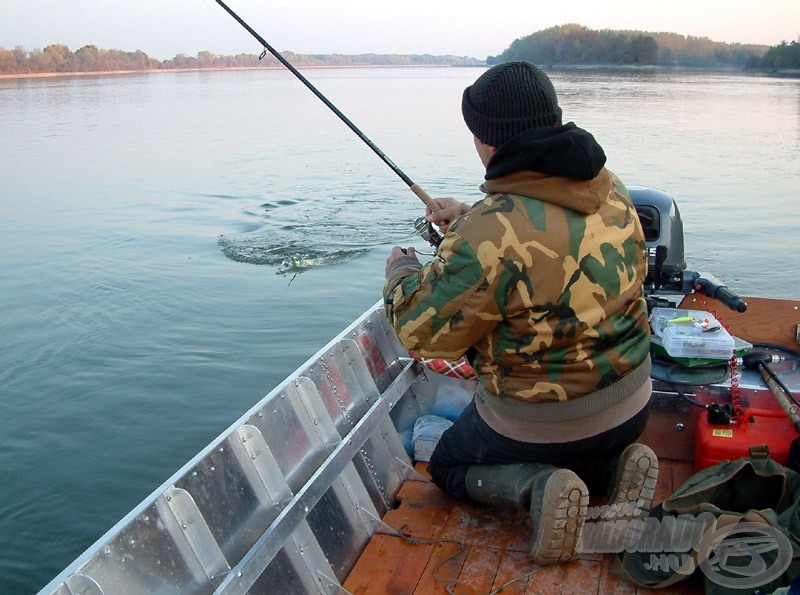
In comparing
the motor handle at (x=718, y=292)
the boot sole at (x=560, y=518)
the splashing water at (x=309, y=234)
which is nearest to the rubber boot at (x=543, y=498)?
the boot sole at (x=560, y=518)

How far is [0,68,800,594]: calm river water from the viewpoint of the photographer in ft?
Answer: 19.0

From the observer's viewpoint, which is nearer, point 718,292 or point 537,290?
point 537,290

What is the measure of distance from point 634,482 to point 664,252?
72.2 inches

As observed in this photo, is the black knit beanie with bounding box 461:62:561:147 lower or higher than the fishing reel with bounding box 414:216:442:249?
higher

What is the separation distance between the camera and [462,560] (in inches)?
107

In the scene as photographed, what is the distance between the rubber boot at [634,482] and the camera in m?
2.54

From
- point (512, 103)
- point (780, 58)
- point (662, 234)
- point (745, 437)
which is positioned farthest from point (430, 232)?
point (780, 58)

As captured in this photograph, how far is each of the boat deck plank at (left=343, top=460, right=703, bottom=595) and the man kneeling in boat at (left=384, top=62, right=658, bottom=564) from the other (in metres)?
0.09

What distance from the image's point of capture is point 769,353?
3.55 m

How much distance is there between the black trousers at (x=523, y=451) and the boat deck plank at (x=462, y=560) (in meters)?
0.12

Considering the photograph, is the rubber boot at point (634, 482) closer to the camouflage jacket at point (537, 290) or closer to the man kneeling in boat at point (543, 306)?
the man kneeling in boat at point (543, 306)

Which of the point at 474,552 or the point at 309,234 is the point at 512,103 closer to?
the point at 474,552

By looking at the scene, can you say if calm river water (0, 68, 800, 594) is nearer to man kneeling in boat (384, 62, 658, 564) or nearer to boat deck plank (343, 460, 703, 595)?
boat deck plank (343, 460, 703, 595)

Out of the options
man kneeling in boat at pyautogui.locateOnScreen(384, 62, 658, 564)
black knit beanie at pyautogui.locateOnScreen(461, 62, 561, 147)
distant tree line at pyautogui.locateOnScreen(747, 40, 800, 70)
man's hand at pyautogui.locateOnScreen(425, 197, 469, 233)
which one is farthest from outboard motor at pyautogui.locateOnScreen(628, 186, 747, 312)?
distant tree line at pyautogui.locateOnScreen(747, 40, 800, 70)
